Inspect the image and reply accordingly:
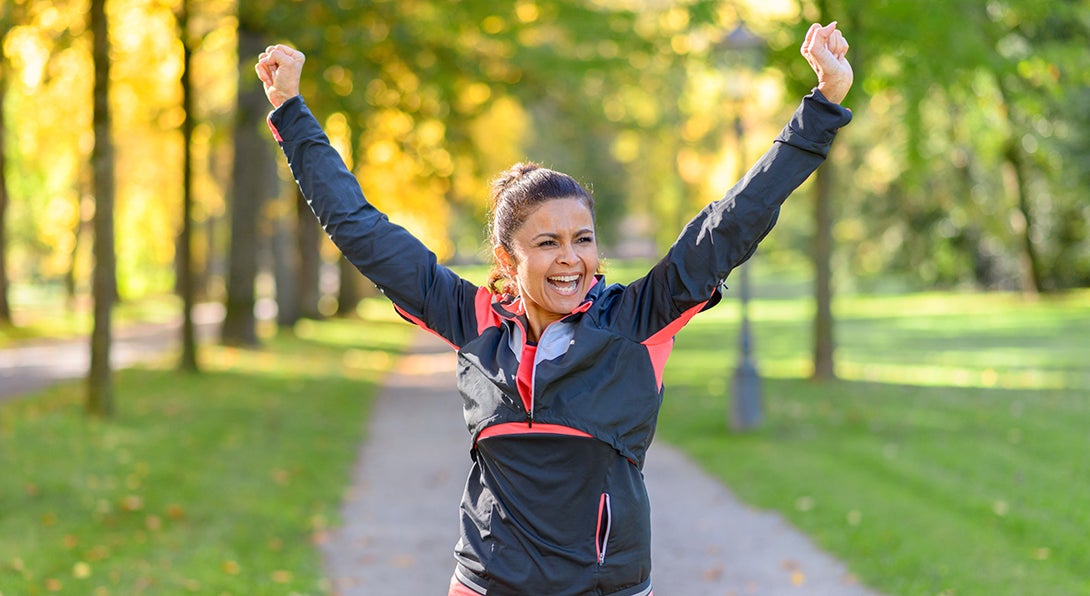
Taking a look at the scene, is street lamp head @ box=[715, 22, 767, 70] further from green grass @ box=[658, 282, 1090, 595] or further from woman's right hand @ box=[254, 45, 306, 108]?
woman's right hand @ box=[254, 45, 306, 108]

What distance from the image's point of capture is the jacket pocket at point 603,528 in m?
2.85

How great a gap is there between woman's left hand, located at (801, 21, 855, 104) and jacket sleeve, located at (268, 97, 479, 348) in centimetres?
96

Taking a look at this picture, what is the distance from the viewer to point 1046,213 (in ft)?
113

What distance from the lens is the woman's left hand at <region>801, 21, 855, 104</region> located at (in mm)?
2713

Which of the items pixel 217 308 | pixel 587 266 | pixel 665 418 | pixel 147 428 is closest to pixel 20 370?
pixel 147 428

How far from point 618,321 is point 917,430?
31.8 feet

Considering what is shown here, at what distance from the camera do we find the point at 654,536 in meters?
8.25

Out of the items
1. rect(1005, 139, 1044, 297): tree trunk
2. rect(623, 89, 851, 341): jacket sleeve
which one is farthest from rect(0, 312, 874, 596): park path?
rect(1005, 139, 1044, 297): tree trunk

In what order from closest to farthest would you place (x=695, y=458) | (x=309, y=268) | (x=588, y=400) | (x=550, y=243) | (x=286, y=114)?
(x=588, y=400)
(x=550, y=243)
(x=286, y=114)
(x=695, y=458)
(x=309, y=268)

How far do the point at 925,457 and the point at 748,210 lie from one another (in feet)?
27.5

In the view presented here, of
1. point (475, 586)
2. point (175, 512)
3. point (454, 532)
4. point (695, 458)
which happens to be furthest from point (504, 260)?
point (695, 458)

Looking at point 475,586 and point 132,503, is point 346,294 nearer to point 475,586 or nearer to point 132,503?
point 132,503

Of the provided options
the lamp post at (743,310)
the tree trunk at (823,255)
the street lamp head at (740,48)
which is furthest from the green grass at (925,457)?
the street lamp head at (740,48)

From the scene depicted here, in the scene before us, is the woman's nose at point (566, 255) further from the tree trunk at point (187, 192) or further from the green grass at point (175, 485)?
the tree trunk at point (187, 192)
